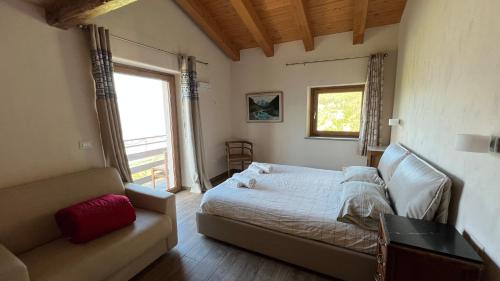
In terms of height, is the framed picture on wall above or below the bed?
above

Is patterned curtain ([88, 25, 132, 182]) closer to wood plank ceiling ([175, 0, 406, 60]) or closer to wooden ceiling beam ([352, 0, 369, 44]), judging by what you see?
wood plank ceiling ([175, 0, 406, 60])

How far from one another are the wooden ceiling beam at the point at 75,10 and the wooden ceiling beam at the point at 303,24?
7.25 feet

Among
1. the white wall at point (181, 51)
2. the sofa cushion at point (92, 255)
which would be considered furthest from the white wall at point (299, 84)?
the sofa cushion at point (92, 255)

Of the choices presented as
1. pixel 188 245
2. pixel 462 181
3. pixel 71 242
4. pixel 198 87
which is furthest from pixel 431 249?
pixel 198 87

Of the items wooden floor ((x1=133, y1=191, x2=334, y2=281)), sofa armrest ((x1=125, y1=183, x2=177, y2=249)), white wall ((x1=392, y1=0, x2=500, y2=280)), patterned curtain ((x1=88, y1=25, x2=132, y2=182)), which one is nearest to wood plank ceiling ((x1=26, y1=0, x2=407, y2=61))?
white wall ((x1=392, y1=0, x2=500, y2=280))

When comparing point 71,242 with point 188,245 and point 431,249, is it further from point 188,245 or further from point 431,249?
point 431,249

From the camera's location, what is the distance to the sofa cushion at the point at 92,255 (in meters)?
1.36

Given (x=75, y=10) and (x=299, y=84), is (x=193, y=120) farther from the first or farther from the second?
(x=299, y=84)

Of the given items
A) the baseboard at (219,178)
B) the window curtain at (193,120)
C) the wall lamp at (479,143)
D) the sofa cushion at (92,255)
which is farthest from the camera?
the baseboard at (219,178)

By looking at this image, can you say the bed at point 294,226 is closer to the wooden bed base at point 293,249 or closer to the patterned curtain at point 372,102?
the wooden bed base at point 293,249

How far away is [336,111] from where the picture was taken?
4047 millimetres

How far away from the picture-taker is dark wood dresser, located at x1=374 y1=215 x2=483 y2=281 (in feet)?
3.34

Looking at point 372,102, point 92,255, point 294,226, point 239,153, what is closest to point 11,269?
point 92,255

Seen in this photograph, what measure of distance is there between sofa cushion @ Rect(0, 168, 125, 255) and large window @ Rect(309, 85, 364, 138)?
369cm
